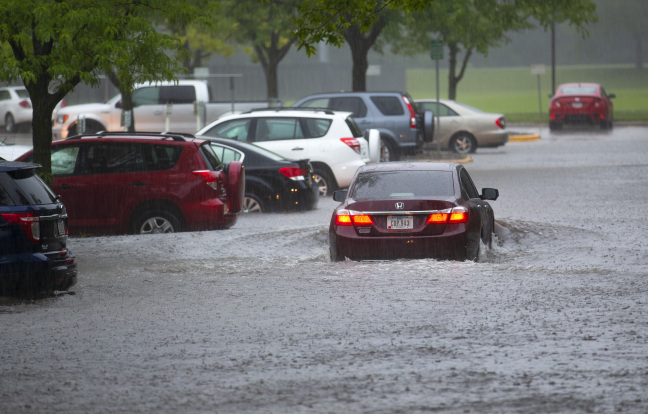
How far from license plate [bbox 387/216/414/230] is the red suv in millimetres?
4007

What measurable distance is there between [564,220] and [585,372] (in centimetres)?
988

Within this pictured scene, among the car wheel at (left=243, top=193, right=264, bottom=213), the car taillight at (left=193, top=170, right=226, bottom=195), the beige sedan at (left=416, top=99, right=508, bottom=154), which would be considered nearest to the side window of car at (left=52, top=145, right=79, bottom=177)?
the car taillight at (left=193, top=170, right=226, bottom=195)

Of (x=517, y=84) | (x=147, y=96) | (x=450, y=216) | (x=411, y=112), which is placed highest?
(x=517, y=84)

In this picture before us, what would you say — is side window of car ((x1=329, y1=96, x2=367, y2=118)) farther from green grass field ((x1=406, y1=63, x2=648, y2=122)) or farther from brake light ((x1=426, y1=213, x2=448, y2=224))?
Result: green grass field ((x1=406, y1=63, x2=648, y2=122))

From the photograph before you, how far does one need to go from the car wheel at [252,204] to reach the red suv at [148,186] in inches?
120

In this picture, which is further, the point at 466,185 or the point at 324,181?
the point at 324,181

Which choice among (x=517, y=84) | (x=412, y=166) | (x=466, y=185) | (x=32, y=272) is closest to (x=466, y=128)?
(x=466, y=185)

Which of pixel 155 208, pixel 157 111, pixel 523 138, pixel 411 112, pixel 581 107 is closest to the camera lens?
pixel 155 208

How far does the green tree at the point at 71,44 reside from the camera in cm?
1403

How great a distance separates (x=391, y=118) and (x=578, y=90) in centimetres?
2156

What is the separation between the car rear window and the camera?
9.70 m

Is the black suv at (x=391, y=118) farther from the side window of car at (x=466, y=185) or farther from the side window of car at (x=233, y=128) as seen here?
the side window of car at (x=466, y=185)

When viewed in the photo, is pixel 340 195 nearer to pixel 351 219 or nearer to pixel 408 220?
pixel 351 219

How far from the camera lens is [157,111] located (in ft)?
102
